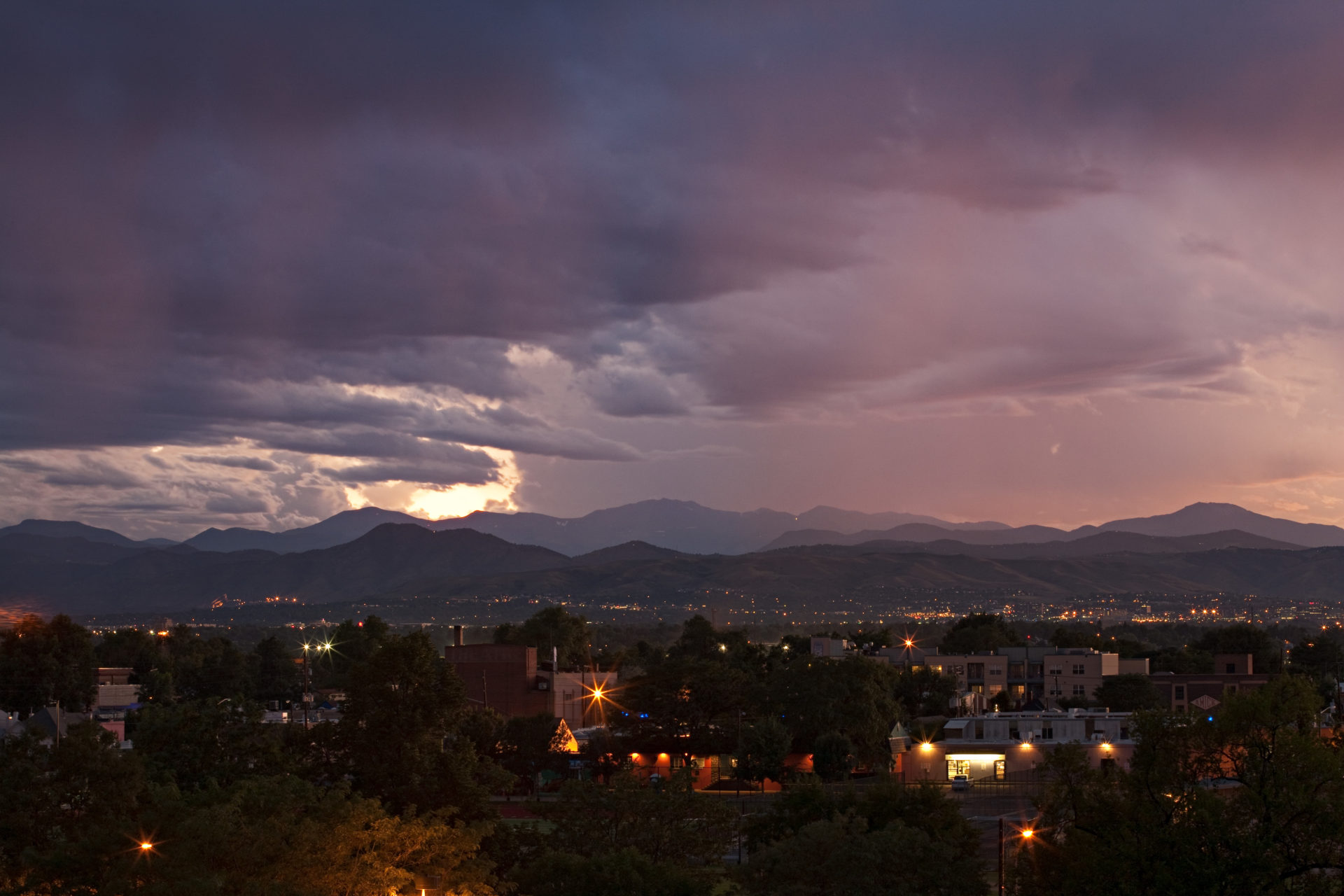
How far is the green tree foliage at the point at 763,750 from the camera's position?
329ft

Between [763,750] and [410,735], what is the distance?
48201 mm

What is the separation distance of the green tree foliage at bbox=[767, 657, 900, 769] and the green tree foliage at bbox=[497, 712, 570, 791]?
18091 millimetres

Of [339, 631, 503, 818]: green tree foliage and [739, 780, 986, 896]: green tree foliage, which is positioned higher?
[339, 631, 503, 818]: green tree foliage

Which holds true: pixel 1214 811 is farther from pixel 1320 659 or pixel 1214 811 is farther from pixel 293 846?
pixel 1320 659

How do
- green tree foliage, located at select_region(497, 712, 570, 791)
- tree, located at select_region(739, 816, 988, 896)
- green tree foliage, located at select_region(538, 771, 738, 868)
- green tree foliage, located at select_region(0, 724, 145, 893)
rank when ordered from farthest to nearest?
green tree foliage, located at select_region(497, 712, 570, 791), green tree foliage, located at select_region(538, 771, 738, 868), green tree foliage, located at select_region(0, 724, 145, 893), tree, located at select_region(739, 816, 988, 896)

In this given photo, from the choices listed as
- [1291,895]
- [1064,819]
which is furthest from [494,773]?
[1291,895]

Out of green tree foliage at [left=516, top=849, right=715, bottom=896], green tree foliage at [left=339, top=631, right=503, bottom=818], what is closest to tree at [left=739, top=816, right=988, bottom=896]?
green tree foliage at [left=516, top=849, right=715, bottom=896]

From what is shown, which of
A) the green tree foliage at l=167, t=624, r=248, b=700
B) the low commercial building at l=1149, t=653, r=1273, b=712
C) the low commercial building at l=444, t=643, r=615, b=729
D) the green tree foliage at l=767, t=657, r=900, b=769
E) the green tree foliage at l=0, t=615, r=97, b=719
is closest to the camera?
the green tree foliage at l=767, t=657, r=900, b=769

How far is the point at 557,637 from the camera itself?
18075cm

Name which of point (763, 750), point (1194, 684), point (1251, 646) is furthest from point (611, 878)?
point (1251, 646)

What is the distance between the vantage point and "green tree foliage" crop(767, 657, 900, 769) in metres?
106

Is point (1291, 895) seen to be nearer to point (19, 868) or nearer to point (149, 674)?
point (19, 868)

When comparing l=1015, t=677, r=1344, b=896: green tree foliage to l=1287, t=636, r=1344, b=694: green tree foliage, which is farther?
l=1287, t=636, r=1344, b=694: green tree foliage

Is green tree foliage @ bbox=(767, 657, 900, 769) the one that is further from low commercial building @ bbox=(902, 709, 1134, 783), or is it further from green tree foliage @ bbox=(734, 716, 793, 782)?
green tree foliage @ bbox=(734, 716, 793, 782)
